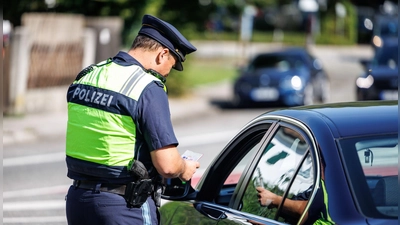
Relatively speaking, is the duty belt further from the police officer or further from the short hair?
the short hair

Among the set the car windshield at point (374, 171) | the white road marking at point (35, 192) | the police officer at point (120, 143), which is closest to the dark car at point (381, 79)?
the white road marking at point (35, 192)

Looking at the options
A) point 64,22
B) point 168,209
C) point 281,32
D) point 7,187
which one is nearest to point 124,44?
point 64,22

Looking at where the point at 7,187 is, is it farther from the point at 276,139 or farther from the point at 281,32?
the point at 281,32

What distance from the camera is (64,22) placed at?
17.8m

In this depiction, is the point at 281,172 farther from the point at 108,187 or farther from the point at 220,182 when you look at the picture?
the point at 108,187

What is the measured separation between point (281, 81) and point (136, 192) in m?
15.8

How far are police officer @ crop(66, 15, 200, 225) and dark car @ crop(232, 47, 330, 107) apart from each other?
611 inches

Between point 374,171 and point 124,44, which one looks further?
point 124,44

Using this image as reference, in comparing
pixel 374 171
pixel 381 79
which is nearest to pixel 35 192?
pixel 374 171

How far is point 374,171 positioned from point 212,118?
50.1ft

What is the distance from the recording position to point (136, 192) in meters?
3.96

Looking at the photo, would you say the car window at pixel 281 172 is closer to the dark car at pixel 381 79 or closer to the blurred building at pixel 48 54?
the dark car at pixel 381 79

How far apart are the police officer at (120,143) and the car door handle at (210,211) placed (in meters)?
0.27

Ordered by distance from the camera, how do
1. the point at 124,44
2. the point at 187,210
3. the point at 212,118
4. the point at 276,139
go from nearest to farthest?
the point at 276,139 → the point at 187,210 → the point at 212,118 → the point at 124,44
